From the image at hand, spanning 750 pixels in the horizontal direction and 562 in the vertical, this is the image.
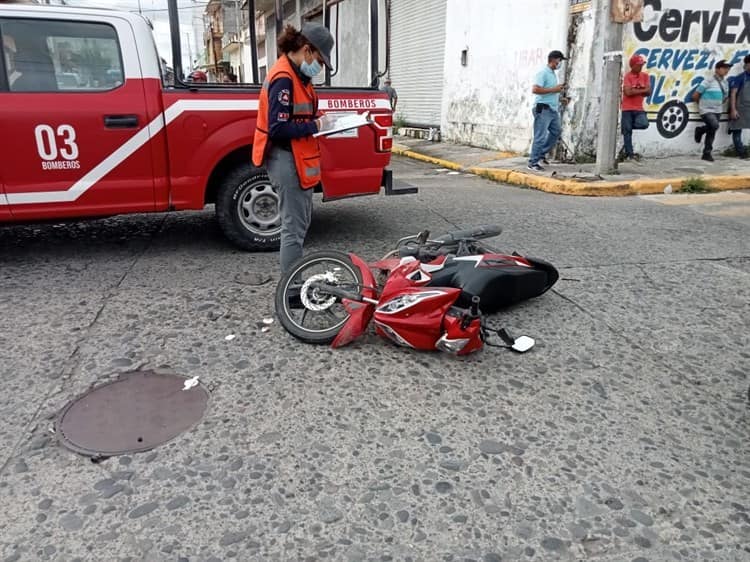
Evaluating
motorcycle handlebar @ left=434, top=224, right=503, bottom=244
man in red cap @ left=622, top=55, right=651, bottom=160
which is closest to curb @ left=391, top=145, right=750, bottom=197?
man in red cap @ left=622, top=55, right=651, bottom=160

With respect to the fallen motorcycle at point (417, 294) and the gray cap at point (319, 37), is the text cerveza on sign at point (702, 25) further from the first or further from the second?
the gray cap at point (319, 37)

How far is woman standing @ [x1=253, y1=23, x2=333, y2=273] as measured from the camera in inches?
147

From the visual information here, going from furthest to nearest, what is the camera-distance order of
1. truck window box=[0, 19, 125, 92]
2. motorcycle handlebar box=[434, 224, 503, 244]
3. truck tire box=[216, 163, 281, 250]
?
truck tire box=[216, 163, 281, 250] < truck window box=[0, 19, 125, 92] < motorcycle handlebar box=[434, 224, 503, 244]

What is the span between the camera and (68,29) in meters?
4.77

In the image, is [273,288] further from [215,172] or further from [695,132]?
[695,132]

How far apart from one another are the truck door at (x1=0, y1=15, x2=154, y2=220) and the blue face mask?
1.80 metres

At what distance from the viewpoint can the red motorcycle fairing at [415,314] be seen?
3.42 m

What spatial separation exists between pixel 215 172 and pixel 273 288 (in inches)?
55.5

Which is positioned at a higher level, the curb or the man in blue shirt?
the man in blue shirt

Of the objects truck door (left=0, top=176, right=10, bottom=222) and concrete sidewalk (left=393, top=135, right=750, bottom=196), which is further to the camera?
concrete sidewalk (left=393, top=135, right=750, bottom=196)

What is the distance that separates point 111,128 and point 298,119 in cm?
191

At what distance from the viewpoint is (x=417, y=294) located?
11.4ft

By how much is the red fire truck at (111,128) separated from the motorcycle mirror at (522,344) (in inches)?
80.8

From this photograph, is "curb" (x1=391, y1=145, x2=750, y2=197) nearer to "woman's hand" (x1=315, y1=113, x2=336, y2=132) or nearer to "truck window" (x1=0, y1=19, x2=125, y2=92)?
"woman's hand" (x1=315, y1=113, x2=336, y2=132)
